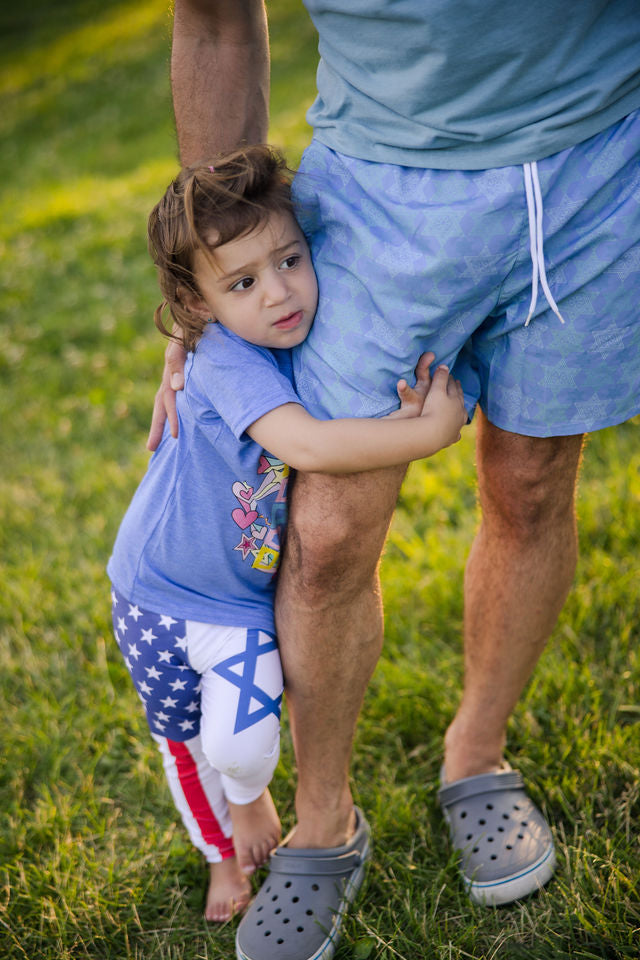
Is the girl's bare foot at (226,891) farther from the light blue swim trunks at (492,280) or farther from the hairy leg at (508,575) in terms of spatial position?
the light blue swim trunks at (492,280)

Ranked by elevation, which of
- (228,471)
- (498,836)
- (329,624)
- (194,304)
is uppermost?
(194,304)

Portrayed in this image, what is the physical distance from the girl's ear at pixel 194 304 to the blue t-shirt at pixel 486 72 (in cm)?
44

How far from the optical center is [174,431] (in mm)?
1750

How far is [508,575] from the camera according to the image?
1877 mm

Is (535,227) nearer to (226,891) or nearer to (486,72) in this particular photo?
(486,72)

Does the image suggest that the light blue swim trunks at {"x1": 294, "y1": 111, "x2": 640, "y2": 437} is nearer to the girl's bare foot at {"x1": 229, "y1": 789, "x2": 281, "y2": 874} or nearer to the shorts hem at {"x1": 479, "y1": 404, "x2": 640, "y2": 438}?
the shorts hem at {"x1": 479, "y1": 404, "x2": 640, "y2": 438}

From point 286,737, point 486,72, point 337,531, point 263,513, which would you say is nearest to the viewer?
point 486,72

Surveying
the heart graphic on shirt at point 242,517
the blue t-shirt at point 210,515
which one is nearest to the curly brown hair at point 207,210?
the blue t-shirt at point 210,515

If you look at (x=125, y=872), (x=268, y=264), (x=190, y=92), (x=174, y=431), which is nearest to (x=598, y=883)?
(x=125, y=872)

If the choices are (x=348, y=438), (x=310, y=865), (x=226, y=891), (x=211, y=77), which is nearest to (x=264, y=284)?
(x=348, y=438)

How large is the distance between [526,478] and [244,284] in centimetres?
68

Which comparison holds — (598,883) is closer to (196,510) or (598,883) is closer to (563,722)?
(563,722)

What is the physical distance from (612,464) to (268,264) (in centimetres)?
185

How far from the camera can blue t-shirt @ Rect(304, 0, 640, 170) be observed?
137 cm
